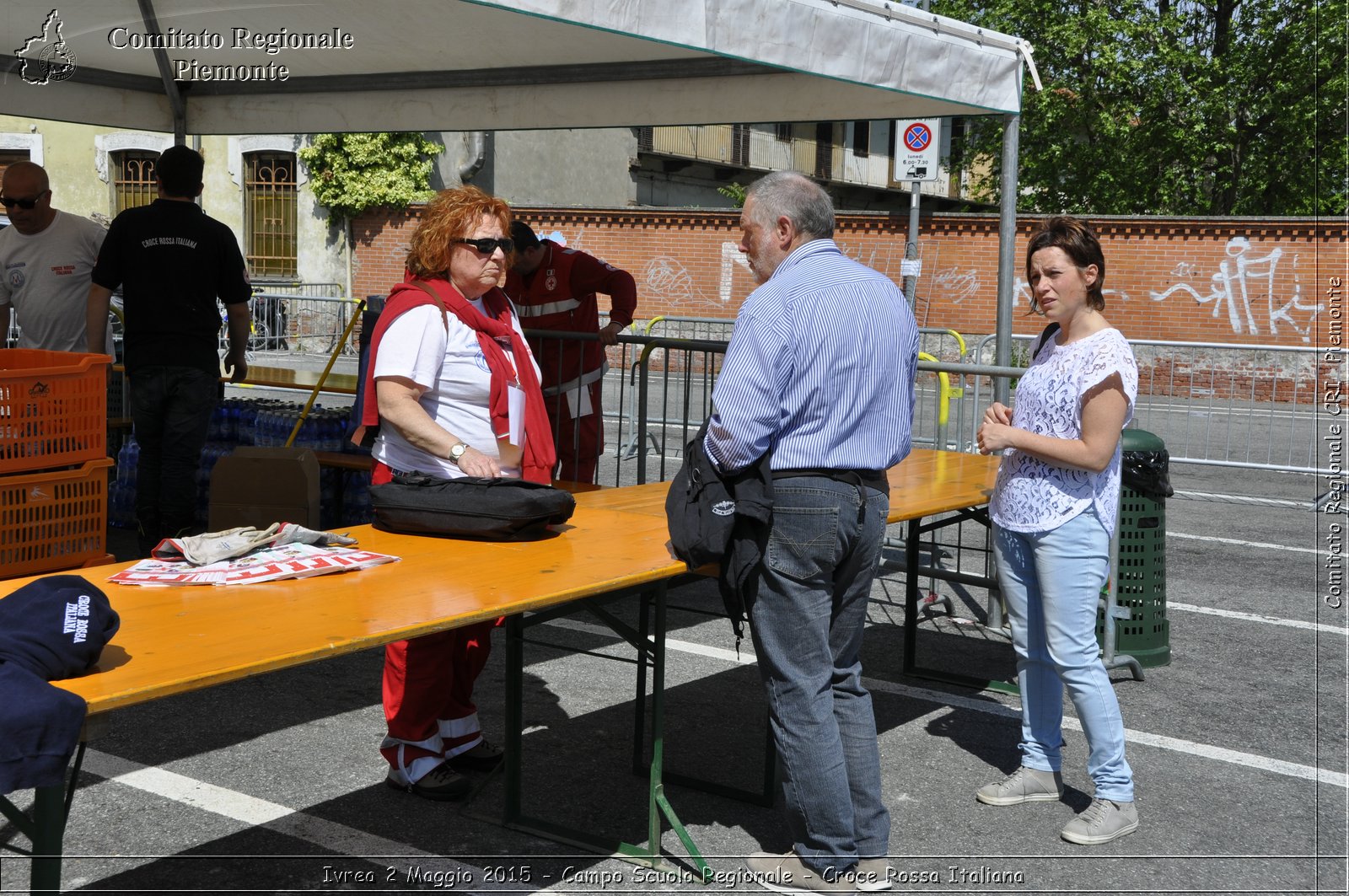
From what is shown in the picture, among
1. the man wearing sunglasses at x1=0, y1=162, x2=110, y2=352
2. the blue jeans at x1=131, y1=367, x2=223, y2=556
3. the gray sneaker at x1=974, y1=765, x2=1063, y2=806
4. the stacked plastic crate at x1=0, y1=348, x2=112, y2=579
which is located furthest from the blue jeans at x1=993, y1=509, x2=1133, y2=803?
the man wearing sunglasses at x1=0, y1=162, x2=110, y2=352

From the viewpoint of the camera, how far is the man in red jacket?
7.14 m

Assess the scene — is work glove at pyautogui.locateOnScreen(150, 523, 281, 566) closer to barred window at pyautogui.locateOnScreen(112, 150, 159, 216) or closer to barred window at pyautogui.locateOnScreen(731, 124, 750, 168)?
barred window at pyautogui.locateOnScreen(112, 150, 159, 216)

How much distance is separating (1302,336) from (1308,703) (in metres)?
16.4

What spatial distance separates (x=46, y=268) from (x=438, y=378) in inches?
138

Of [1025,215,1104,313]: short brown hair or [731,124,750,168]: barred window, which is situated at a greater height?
[731,124,750,168]: barred window

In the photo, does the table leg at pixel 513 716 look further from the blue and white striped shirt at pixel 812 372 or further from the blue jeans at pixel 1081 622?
the blue jeans at pixel 1081 622

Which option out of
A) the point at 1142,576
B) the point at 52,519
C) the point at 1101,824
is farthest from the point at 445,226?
the point at 1142,576

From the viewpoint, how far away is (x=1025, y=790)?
4293mm

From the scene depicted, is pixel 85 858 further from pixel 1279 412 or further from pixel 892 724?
pixel 1279 412

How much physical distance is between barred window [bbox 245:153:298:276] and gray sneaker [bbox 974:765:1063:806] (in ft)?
76.3

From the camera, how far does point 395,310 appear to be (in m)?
3.84

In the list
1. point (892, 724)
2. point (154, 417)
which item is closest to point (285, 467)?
point (154, 417)

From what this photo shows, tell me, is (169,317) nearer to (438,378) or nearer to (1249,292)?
(438,378)

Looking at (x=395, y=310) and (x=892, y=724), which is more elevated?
(x=395, y=310)
